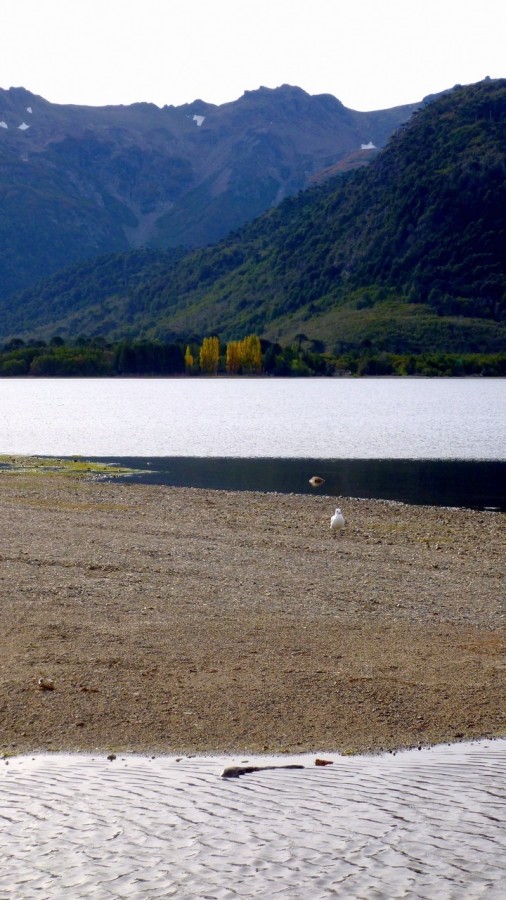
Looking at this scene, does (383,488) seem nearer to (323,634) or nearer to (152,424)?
(323,634)

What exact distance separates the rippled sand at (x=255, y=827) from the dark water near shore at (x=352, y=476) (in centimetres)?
2775

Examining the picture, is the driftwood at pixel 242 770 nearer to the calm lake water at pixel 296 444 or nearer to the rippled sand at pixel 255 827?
the rippled sand at pixel 255 827

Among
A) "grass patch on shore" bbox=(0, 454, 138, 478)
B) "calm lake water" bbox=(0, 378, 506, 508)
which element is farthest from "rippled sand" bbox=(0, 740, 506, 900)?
"grass patch on shore" bbox=(0, 454, 138, 478)

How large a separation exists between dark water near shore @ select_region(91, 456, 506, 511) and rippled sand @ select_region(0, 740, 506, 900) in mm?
27748

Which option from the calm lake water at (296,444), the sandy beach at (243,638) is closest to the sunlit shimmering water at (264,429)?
the calm lake water at (296,444)

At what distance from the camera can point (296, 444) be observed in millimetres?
69375

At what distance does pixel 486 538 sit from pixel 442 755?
57.2ft

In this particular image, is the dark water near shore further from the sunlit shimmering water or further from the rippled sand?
the rippled sand

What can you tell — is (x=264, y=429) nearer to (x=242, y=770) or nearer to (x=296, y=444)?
(x=296, y=444)

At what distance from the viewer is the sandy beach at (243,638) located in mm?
11156

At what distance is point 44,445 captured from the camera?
67000 millimetres

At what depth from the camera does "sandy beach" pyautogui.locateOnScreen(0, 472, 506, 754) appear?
11.2m

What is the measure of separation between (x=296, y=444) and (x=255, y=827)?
6075 cm

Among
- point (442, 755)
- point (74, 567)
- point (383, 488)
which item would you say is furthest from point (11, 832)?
point (383, 488)
